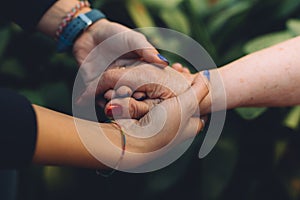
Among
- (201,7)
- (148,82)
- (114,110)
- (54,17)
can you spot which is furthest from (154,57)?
(201,7)

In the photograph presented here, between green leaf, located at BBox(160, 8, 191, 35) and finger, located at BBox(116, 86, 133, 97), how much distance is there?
0.55 m

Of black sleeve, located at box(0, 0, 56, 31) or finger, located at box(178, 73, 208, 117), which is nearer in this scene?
finger, located at box(178, 73, 208, 117)

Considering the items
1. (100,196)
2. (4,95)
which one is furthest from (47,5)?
(100,196)

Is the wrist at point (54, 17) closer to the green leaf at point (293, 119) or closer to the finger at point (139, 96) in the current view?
the finger at point (139, 96)

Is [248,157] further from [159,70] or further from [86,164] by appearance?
[86,164]

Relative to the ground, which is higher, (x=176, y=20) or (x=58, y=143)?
(x=58, y=143)

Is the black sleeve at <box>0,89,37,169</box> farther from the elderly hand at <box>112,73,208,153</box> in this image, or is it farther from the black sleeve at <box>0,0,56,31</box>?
the black sleeve at <box>0,0,56,31</box>

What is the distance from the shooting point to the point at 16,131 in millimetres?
820

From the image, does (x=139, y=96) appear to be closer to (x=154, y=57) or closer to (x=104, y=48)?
(x=154, y=57)

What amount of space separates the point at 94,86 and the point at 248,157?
0.59 metres

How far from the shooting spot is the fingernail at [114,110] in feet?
3.54

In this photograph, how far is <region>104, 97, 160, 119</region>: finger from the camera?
108cm

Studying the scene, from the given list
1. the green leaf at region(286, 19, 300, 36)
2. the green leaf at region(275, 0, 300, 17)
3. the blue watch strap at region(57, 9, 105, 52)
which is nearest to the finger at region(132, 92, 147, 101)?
the blue watch strap at region(57, 9, 105, 52)

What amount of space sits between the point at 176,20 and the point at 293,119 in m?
0.48
